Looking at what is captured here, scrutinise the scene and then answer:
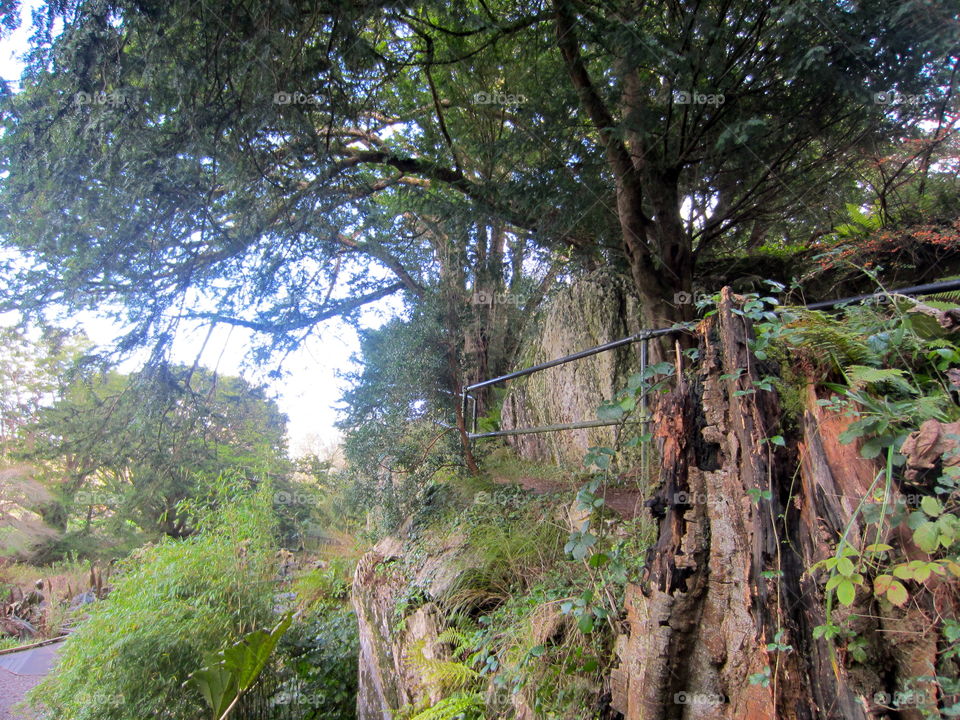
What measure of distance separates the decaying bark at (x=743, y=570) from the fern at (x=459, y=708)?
3.16 ft

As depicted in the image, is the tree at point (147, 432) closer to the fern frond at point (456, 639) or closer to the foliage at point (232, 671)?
the foliage at point (232, 671)

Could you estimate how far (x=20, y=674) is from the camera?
7.23 metres

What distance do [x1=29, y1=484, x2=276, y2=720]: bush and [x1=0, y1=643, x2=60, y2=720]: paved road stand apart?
1534mm

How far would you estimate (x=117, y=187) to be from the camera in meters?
3.93

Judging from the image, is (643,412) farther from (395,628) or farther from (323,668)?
(323,668)

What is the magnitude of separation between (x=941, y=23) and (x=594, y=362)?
383 cm

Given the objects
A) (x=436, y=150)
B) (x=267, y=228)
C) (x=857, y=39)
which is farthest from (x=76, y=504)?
(x=857, y=39)

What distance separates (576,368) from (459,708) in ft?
13.9

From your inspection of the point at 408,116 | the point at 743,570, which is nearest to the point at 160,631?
the point at 743,570

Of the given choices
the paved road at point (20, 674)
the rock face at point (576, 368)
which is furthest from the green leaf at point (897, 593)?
the paved road at point (20, 674)

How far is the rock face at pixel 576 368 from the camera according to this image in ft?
19.1

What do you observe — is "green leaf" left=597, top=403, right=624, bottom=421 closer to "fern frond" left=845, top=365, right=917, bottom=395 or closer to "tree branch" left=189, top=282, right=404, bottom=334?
"fern frond" left=845, top=365, right=917, bottom=395

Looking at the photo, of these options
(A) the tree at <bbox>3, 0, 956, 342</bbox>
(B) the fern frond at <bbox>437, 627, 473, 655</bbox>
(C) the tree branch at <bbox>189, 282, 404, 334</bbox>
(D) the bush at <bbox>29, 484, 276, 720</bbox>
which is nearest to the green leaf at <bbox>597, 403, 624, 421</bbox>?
(B) the fern frond at <bbox>437, 627, 473, 655</bbox>

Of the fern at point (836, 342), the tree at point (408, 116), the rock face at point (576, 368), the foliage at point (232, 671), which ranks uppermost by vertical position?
the tree at point (408, 116)
